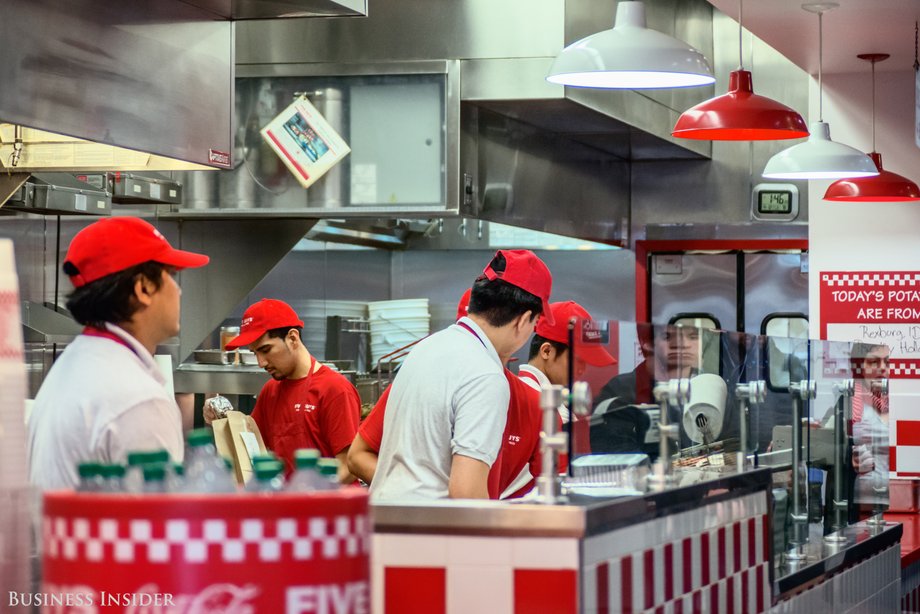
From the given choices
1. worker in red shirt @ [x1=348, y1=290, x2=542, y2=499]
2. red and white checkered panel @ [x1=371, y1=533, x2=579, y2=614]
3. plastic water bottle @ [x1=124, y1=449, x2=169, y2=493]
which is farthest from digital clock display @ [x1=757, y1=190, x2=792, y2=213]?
plastic water bottle @ [x1=124, y1=449, x2=169, y2=493]

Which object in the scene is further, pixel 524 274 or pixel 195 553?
pixel 524 274

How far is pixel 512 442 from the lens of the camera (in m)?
3.87

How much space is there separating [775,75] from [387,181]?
3.64 metres

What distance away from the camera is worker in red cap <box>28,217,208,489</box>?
95.4 inches

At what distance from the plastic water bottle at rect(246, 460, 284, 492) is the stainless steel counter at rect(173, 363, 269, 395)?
5137 millimetres

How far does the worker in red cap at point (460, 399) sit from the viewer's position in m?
3.41

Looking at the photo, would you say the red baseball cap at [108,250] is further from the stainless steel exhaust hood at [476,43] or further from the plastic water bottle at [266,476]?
the stainless steel exhaust hood at [476,43]

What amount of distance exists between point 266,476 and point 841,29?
528 cm

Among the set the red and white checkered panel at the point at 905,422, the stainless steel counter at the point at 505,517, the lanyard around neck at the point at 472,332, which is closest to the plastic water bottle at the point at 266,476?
the stainless steel counter at the point at 505,517

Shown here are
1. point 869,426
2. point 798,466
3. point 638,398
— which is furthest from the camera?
point 869,426

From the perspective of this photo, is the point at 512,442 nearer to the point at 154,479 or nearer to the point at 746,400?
the point at 746,400

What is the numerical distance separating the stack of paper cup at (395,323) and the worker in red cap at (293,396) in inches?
112

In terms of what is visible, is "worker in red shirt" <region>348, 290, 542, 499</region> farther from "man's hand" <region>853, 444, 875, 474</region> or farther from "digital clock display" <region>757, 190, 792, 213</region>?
"digital clock display" <region>757, 190, 792, 213</region>

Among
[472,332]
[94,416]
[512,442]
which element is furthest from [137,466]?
[512,442]
